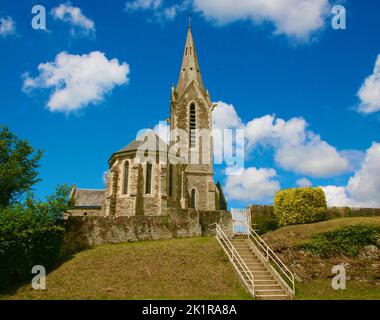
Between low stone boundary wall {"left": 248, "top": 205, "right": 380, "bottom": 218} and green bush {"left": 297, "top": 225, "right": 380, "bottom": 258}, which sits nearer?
green bush {"left": 297, "top": 225, "right": 380, "bottom": 258}

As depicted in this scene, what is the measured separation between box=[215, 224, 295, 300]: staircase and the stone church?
10.2 metres

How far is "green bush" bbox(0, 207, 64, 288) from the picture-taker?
18703 mm

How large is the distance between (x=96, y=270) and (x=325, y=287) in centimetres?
1166

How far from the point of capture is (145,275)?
17375 millimetres

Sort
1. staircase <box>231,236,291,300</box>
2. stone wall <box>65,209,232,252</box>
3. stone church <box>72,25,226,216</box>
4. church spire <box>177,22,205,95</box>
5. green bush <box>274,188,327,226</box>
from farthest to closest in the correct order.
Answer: church spire <box>177,22,205,95</box> < stone church <box>72,25,226,216</box> < green bush <box>274,188,327,226</box> < stone wall <box>65,209,232,252</box> < staircase <box>231,236,291,300</box>

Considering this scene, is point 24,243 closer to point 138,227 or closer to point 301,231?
point 138,227

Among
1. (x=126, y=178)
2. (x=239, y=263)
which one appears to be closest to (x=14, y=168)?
(x=126, y=178)

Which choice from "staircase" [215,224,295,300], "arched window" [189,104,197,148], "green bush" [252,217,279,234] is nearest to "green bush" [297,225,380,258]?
"staircase" [215,224,295,300]

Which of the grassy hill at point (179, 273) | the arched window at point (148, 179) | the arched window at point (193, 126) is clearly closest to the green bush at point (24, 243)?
the grassy hill at point (179, 273)

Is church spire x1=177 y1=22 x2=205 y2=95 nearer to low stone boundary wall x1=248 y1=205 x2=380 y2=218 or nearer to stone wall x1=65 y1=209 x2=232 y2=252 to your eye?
low stone boundary wall x1=248 y1=205 x2=380 y2=218

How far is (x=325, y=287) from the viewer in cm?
1695

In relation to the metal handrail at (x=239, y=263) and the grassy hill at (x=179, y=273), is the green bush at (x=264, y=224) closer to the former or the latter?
the grassy hill at (x=179, y=273)

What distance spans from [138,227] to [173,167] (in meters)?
10.00
